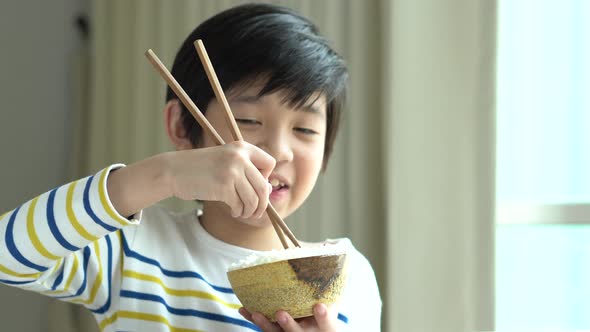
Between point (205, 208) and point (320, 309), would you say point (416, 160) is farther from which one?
point (320, 309)

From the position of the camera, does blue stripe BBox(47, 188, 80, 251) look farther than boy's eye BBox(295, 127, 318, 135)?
No

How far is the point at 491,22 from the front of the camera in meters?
1.34

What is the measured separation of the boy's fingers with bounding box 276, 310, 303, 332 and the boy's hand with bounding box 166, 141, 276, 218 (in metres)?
0.11

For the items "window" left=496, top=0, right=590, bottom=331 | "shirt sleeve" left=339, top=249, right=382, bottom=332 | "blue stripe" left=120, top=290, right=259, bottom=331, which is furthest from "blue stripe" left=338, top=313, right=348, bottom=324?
"window" left=496, top=0, right=590, bottom=331

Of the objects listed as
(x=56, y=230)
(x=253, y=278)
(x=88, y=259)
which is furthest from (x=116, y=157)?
(x=253, y=278)

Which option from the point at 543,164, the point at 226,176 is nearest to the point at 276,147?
the point at 226,176

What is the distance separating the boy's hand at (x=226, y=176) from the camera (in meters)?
0.75

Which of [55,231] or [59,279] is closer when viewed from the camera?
[55,231]

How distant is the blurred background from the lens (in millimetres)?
1356

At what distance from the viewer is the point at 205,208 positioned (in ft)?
3.71

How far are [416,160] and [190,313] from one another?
0.60m

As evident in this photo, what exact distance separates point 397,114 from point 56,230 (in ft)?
2.62

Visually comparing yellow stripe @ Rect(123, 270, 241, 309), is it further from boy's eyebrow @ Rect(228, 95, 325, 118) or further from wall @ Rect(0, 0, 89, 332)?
wall @ Rect(0, 0, 89, 332)

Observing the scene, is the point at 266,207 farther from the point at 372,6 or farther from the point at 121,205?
the point at 372,6
